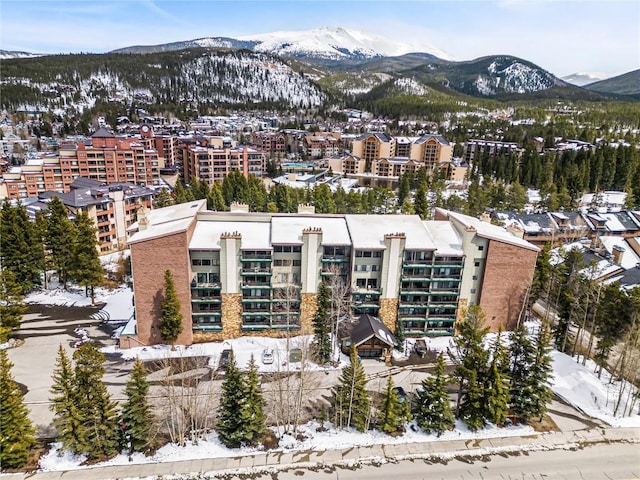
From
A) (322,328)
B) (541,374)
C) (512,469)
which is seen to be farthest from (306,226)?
(512,469)

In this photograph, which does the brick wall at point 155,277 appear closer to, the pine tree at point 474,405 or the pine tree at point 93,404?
the pine tree at point 93,404

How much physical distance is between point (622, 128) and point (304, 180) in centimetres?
13642

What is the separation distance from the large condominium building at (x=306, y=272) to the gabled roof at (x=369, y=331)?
1.41 metres

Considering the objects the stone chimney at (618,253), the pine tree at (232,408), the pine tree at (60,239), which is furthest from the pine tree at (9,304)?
the stone chimney at (618,253)

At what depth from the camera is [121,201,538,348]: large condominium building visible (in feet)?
119

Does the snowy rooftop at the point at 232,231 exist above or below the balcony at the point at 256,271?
above

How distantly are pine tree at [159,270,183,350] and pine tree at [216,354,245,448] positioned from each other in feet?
37.8

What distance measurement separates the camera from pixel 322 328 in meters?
35.7

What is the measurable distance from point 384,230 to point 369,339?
11.3 m

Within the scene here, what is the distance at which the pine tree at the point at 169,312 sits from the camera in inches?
1362

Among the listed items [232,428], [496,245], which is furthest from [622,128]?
[232,428]

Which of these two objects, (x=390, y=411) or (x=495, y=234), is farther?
(x=495, y=234)

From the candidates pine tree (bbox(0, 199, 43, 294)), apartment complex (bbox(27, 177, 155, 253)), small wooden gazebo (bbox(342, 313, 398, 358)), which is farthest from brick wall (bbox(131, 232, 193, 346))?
apartment complex (bbox(27, 177, 155, 253))

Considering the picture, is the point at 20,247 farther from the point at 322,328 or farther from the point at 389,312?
the point at 389,312
